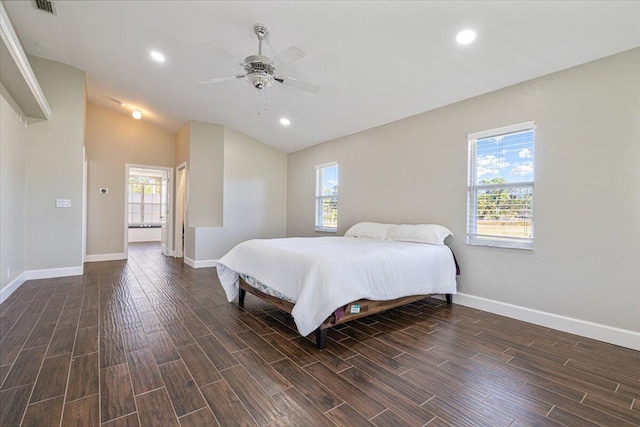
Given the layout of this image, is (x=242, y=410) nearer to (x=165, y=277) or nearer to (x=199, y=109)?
(x=165, y=277)

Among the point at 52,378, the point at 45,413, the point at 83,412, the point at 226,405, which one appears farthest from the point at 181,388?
the point at 52,378

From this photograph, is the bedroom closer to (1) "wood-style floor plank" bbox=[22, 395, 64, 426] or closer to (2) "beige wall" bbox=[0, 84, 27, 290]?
(2) "beige wall" bbox=[0, 84, 27, 290]

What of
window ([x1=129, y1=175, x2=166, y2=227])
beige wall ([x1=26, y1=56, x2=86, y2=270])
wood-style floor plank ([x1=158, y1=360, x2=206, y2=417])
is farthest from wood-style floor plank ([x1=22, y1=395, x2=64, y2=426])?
window ([x1=129, y1=175, x2=166, y2=227])

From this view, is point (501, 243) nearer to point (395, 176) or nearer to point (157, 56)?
point (395, 176)

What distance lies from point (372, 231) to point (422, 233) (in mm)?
845

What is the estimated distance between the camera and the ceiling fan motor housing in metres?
2.67

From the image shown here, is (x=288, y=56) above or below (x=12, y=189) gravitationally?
above

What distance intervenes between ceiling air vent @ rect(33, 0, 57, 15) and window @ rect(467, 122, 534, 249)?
16.6ft

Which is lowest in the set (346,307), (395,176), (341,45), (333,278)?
(346,307)

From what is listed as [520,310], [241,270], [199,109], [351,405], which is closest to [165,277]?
[241,270]

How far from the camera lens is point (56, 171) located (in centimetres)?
461

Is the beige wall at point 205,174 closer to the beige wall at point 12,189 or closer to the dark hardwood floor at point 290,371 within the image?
the beige wall at point 12,189

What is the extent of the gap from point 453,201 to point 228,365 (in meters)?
3.14

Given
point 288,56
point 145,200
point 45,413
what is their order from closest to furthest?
1. point 45,413
2. point 288,56
3. point 145,200
